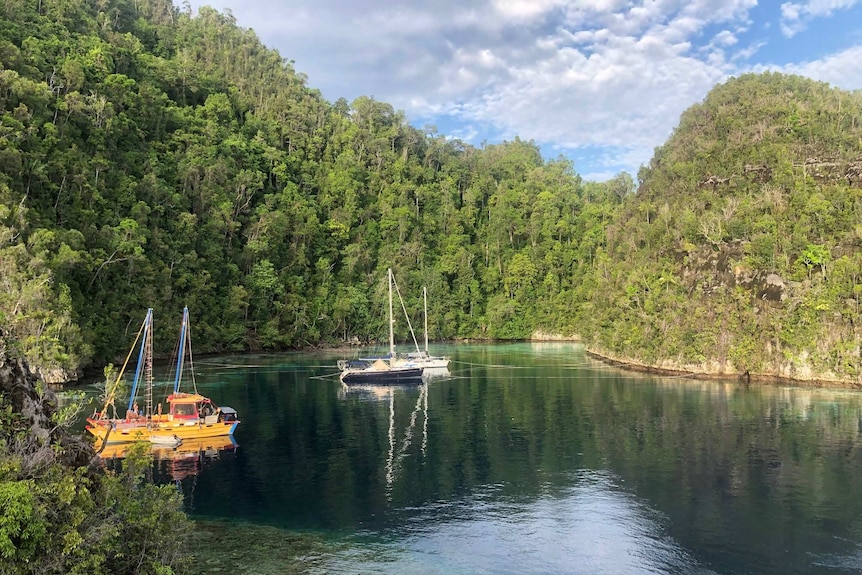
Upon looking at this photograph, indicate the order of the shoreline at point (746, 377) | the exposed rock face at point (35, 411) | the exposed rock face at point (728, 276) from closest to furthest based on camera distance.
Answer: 1. the exposed rock face at point (35, 411)
2. the shoreline at point (746, 377)
3. the exposed rock face at point (728, 276)

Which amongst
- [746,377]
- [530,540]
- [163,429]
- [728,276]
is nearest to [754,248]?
[728,276]

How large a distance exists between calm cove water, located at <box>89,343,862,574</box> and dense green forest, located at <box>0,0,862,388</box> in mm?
12554

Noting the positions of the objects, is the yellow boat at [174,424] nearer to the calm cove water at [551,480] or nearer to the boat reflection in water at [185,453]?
the boat reflection in water at [185,453]

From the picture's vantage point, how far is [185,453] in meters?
32.2

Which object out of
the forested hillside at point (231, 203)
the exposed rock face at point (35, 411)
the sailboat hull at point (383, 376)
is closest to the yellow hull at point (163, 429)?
the forested hillside at point (231, 203)

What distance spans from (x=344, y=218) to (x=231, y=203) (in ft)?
82.1

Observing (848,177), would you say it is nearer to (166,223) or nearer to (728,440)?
(728,440)

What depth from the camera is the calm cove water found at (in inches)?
777

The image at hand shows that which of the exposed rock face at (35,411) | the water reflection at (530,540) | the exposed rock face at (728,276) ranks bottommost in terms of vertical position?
the water reflection at (530,540)

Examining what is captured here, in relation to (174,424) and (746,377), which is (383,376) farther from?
(746,377)

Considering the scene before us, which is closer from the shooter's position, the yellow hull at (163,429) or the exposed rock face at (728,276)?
the yellow hull at (163,429)

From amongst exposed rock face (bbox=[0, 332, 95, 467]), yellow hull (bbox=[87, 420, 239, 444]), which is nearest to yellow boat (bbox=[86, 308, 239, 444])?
yellow hull (bbox=[87, 420, 239, 444])

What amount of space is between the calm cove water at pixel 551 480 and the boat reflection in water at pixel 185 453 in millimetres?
300

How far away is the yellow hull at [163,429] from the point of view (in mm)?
31719
